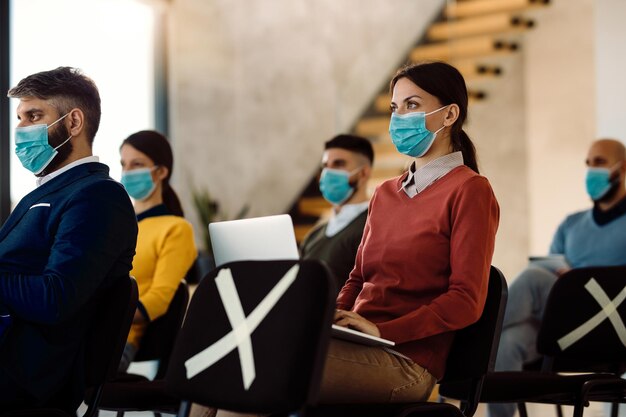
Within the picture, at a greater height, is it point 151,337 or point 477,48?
point 477,48

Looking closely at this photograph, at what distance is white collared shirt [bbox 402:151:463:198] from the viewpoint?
2.07m

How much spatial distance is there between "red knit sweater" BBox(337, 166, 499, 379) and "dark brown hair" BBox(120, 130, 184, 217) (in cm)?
127

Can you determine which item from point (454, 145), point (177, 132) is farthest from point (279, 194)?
point (454, 145)

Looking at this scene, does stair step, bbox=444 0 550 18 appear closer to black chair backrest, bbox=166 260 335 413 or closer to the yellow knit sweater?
the yellow knit sweater

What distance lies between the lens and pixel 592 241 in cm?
368

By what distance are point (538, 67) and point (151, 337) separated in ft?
17.0

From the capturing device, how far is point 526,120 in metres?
7.18

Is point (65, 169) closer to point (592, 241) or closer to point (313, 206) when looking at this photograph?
point (592, 241)

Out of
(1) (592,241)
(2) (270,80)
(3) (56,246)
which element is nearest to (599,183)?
(1) (592,241)

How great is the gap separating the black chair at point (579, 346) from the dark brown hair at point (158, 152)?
134 centimetres

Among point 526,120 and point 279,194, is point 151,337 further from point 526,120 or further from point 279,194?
point 526,120

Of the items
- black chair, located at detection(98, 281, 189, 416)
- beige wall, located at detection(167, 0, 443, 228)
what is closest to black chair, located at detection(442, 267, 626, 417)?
black chair, located at detection(98, 281, 189, 416)

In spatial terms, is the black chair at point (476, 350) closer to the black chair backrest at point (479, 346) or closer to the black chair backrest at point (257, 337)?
the black chair backrest at point (479, 346)

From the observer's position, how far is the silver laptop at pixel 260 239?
1.75 m
